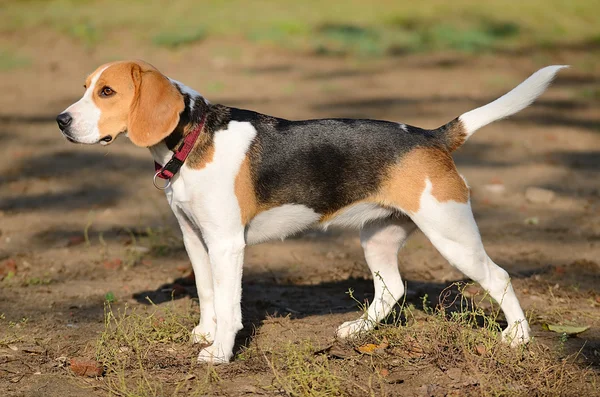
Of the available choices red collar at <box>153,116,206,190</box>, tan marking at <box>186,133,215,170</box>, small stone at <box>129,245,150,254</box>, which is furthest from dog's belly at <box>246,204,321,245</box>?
small stone at <box>129,245,150,254</box>

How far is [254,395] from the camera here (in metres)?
4.84

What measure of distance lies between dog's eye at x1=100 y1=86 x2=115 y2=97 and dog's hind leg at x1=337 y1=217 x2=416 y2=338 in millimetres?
2112

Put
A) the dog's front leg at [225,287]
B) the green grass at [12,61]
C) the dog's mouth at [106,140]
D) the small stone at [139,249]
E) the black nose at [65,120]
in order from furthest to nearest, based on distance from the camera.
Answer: the green grass at [12,61] → the small stone at [139,249] → the dog's front leg at [225,287] → the dog's mouth at [106,140] → the black nose at [65,120]

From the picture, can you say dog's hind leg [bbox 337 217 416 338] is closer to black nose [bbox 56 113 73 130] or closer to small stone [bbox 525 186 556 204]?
black nose [bbox 56 113 73 130]

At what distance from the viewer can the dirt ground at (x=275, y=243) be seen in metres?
5.98

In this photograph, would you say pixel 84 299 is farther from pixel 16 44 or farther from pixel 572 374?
pixel 16 44

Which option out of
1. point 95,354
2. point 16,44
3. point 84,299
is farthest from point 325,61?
point 95,354

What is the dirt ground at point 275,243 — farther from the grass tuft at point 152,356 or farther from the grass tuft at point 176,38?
the grass tuft at point 176,38

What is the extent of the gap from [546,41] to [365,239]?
525 inches

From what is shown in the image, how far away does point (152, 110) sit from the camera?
5.07 metres

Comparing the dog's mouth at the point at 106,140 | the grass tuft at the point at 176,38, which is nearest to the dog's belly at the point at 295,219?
the dog's mouth at the point at 106,140

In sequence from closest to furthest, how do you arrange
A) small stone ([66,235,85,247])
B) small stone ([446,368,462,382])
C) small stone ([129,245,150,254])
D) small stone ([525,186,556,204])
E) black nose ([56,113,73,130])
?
small stone ([446,368,462,382]) < black nose ([56,113,73,130]) < small stone ([129,245,150,254]) < small stone ([66,235,85,247]) < small stone ([525,186,556,204])

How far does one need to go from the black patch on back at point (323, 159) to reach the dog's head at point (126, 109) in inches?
22.0

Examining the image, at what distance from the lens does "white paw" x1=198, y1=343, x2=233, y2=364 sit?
17.3ft
